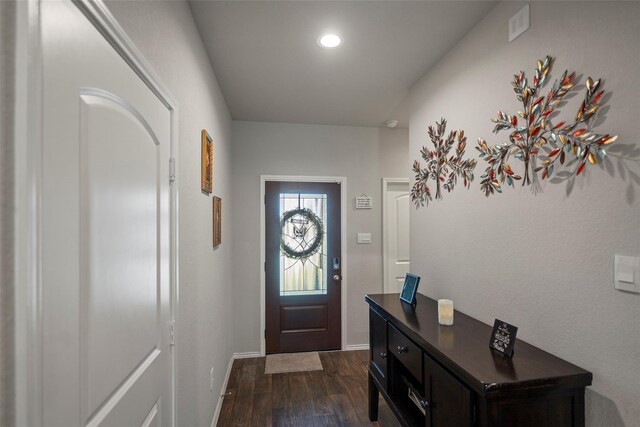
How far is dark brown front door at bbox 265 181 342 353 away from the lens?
3.63 m

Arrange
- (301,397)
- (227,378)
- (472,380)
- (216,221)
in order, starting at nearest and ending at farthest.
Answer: (472,380) → (216,221) → (301,397) → (227,378)

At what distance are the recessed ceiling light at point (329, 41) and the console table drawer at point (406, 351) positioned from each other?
5.97 ft

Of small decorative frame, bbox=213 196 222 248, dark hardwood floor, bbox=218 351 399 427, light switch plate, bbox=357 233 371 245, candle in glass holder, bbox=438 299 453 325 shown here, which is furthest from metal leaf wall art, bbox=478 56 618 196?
light switch plate, bbox=357 233 371 245

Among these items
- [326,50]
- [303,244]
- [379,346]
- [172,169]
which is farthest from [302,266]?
[172,169]

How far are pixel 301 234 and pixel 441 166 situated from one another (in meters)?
1.88

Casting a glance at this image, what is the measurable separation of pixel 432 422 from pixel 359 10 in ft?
6.97

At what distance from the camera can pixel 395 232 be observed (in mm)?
3869

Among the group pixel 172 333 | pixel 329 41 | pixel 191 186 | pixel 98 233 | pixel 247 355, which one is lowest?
pixel 247 355

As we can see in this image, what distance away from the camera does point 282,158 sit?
367 cm

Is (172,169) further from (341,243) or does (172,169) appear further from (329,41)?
(341,243)

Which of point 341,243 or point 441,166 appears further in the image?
point 341,243

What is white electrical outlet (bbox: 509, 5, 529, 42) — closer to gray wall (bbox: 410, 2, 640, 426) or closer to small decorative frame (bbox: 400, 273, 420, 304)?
gray wall (bbox: 410, 2, 640, 426)

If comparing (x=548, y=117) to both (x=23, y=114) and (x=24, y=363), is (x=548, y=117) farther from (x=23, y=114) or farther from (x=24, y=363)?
(x=24, y=363)

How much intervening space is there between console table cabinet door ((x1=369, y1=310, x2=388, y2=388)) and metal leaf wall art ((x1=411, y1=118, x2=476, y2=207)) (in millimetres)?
942
